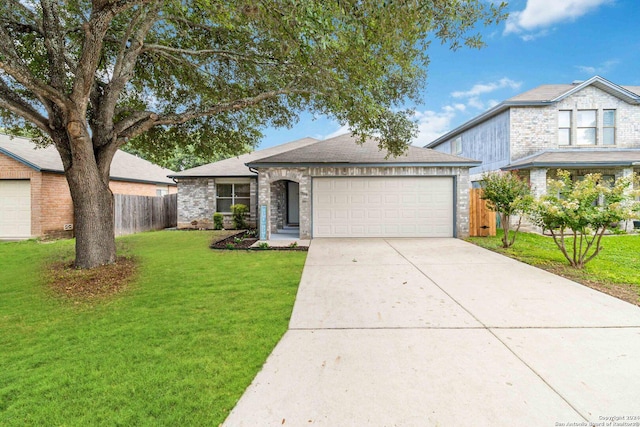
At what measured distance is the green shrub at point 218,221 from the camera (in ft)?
48.4

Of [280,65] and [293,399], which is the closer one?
[293,399]

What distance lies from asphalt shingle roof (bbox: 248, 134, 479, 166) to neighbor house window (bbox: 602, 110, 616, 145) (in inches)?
302

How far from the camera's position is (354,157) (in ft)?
37.6

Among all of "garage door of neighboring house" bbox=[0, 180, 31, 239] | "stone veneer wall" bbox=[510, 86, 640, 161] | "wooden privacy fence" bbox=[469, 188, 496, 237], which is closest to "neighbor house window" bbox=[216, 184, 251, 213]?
"garage door of neighboring house" bbox=[0, 180, 31, 239]

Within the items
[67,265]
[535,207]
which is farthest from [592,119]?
[67,265]

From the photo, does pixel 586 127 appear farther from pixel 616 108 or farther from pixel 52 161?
pixel 52 161

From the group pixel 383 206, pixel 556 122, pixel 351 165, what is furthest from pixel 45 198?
pixel 556 122

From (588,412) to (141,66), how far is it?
1179 cm

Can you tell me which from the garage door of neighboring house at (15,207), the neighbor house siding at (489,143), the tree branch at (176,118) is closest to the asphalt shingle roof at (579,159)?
the neighbor house siding at (489,143)

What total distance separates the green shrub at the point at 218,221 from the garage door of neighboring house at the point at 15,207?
712cm

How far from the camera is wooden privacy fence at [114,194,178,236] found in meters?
13.4

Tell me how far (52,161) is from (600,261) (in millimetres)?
19803

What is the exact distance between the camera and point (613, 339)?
3348mm

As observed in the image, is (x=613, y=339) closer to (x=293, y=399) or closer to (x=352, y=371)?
(x=352, y=371)
